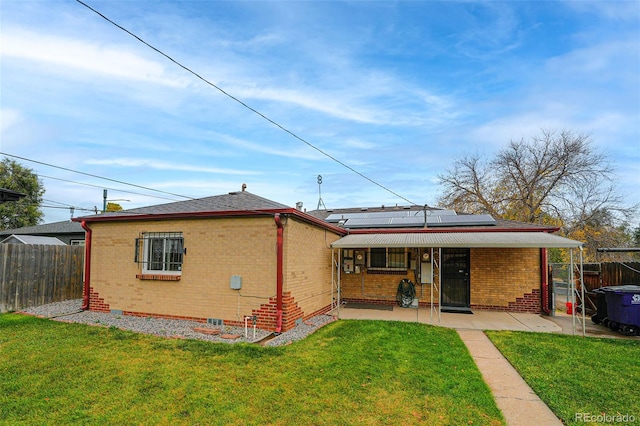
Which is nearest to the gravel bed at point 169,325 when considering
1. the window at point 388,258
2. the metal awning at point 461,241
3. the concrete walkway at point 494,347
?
the concrete walkway at point 494,347

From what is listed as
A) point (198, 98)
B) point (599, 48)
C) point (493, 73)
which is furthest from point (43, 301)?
point (599, 48)

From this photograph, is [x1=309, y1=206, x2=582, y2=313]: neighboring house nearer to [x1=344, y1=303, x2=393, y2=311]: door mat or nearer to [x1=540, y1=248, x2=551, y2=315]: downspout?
[x1=540, y1=248, x2=551, y2=315]: downspout

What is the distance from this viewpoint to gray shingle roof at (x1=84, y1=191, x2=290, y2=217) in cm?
833

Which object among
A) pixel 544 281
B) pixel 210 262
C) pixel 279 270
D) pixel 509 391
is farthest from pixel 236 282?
pixel 544 281

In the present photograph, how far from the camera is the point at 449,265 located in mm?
11492

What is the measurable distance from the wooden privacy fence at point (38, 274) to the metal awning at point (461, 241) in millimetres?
8815

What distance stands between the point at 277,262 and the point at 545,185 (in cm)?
2465

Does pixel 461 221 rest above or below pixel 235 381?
above

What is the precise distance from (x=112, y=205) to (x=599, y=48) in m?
39.0

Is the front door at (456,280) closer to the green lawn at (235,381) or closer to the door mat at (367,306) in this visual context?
the door mat at (367,306)

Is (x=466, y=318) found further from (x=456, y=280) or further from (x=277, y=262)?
(x=277, y=262)

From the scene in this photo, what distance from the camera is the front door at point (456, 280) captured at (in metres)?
11.3

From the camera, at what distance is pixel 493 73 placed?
36.1ft

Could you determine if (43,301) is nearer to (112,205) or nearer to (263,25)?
(263,25)
